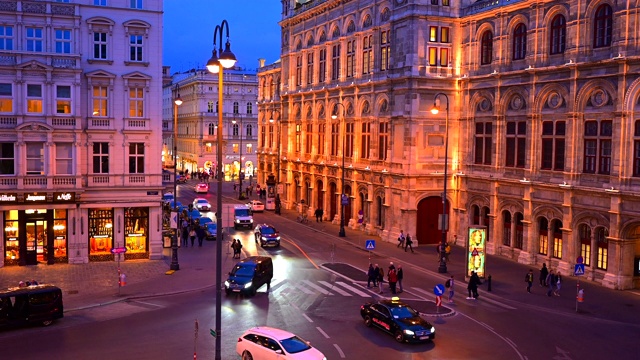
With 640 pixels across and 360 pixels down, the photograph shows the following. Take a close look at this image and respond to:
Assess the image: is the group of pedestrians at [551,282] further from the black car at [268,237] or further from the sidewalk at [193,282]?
the black car at [268,237]

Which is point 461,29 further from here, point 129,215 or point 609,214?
point 129,215

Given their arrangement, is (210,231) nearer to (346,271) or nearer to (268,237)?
(268,237)

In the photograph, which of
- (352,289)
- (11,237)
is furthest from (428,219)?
(11,237)

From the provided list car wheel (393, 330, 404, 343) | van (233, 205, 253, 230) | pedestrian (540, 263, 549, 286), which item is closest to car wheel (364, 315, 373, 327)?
car wheel (393, 330, 404, 343)

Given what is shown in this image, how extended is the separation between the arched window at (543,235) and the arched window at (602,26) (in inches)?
465

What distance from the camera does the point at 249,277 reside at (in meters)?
33.8

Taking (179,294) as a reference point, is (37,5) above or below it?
above

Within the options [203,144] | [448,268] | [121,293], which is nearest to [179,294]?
[121,293]

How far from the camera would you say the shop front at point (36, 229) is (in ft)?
130

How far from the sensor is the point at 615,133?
37656 millimetres

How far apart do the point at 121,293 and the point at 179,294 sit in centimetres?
295

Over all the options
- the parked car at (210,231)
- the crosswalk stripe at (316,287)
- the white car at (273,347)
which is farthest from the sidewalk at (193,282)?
the white car at (273,347)

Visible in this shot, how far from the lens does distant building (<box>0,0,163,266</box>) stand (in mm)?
39312

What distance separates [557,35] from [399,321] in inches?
988
